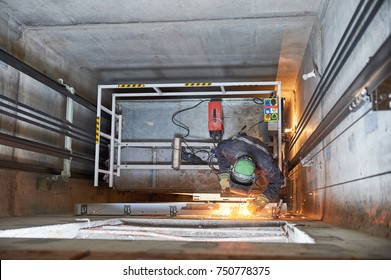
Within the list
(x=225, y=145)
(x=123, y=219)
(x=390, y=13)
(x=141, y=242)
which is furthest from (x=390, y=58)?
(x=225, y=145)

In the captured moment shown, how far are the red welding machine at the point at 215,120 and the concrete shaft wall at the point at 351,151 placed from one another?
1.78m

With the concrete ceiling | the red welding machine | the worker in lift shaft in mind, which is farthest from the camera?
the red welding machine

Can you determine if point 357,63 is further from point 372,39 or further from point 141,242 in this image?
point 141,242

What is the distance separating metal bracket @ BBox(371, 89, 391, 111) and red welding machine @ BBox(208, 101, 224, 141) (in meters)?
4.39

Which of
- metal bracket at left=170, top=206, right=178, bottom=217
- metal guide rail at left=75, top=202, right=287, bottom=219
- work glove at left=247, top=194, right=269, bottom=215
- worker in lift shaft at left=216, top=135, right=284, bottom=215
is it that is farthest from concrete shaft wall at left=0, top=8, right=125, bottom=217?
work glove at left=247, top=194, right=269, bottom=215

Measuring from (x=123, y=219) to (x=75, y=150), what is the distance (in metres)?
2.45

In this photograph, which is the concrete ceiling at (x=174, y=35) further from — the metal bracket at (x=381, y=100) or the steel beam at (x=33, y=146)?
the metal bracket at (x=381, y=100)

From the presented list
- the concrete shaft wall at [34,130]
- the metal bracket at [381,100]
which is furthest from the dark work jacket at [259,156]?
the metal bracket at [381,100]

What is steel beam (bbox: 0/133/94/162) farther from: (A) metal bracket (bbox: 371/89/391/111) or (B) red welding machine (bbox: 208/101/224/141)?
(A) metal bracket (bbox: 371/89/391/111)

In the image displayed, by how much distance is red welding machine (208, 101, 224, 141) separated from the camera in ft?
21.2

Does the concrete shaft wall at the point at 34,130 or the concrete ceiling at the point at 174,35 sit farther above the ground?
the concrete ceiling at the point at 174,35

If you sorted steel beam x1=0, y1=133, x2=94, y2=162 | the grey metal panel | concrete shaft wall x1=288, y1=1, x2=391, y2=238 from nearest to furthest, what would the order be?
concrete shaft wall x1=288, y1=1, x2=391, y2=238 < steel beam x1=0, y1=133, x2=94, y2=162 < the grey metal panel

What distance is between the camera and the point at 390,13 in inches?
85.2

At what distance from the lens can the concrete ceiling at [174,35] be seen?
4406 mm
